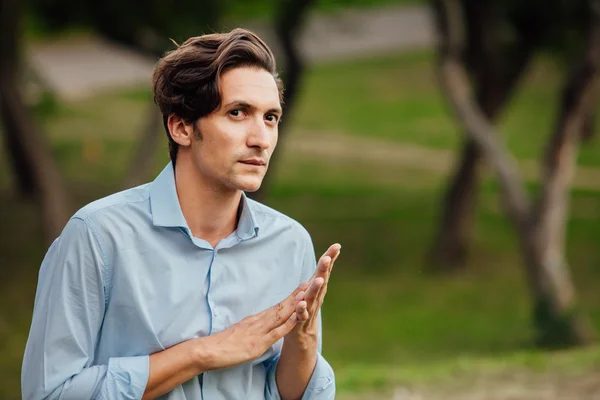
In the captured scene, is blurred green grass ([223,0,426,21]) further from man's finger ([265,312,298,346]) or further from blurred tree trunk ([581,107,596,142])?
man's finger ([265,312,298,346])

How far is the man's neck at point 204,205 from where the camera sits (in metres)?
2.50

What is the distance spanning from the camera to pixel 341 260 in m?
15.3

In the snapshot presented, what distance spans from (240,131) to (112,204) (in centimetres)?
31

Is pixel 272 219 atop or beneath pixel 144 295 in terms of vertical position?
atop

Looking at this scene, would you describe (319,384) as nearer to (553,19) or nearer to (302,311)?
(302,311)

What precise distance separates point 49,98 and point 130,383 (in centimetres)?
1340

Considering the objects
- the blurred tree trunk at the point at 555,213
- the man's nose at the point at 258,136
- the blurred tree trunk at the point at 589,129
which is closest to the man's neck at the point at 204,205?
the man's nose at the point at 258,136

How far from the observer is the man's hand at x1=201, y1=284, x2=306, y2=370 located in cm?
236

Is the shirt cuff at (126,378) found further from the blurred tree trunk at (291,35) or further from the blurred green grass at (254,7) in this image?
the blurred green grass at (254,7)

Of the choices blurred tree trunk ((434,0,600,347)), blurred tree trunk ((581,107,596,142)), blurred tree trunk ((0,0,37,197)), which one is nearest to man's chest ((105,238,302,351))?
blurred tree trunk ((434,0,600,347))

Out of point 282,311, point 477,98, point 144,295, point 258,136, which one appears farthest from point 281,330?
point 477,98

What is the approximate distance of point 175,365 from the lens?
2.34 m

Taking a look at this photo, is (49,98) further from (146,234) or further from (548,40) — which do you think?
(146,234)

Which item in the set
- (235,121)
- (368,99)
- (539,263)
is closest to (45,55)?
(368,99)
